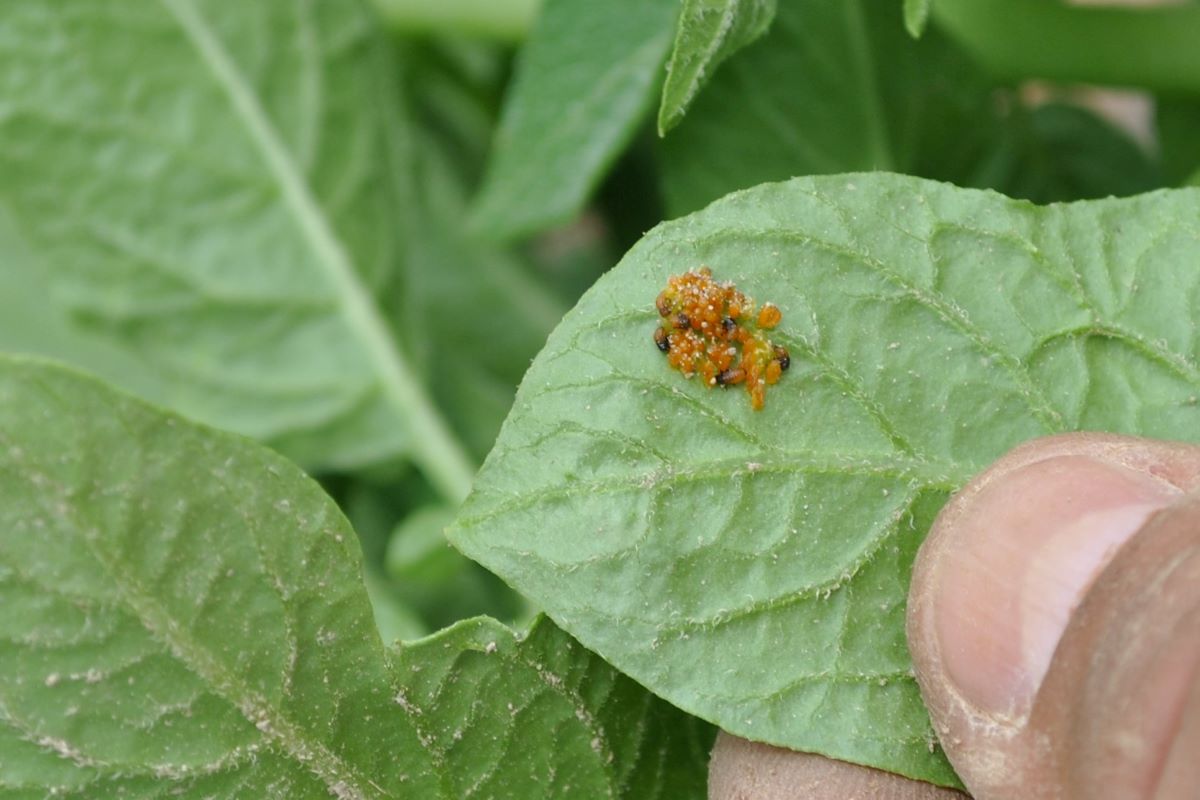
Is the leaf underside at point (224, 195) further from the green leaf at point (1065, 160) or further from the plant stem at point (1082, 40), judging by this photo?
the green leaf at point (1065, 160)

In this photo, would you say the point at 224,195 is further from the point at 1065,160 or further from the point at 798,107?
the point at 1065,160

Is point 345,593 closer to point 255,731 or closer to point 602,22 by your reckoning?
point 255,731

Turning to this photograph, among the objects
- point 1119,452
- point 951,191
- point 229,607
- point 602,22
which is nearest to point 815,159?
point 602,22

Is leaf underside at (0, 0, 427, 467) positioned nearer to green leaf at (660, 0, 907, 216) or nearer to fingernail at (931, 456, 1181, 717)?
green leaf at (660, 0, 907, 216)

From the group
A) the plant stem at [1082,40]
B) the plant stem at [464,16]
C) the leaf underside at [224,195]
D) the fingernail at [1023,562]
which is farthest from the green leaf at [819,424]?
the plant stem at [464,16]

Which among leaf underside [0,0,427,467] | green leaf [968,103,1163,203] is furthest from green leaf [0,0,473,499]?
green leaf [968,103,1163,203]

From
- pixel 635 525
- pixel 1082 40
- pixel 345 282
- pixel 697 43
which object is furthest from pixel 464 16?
pixel 635 525

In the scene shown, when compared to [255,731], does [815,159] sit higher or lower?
higher
